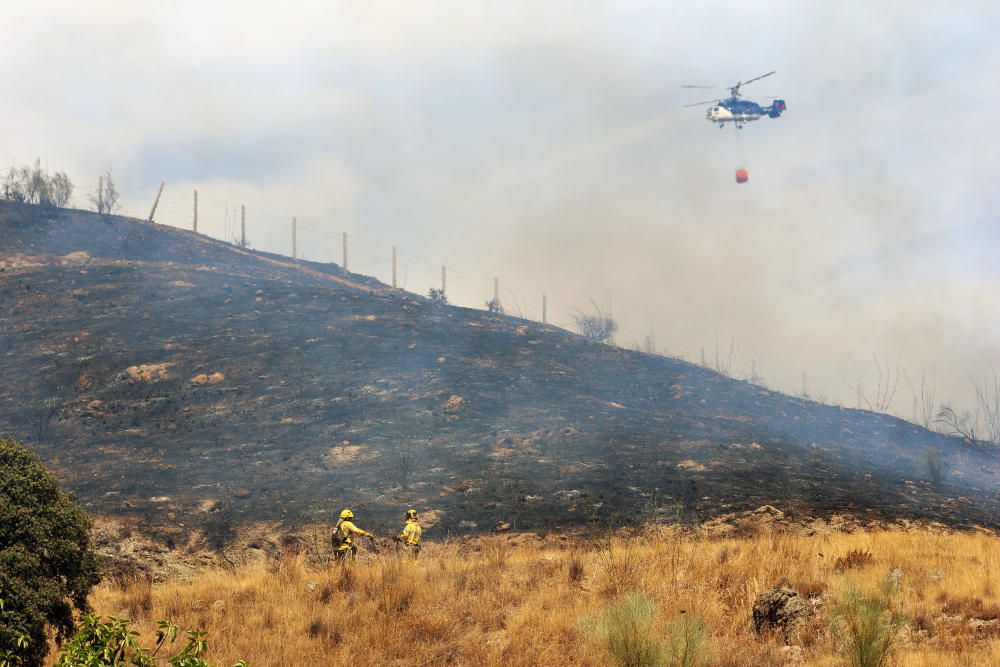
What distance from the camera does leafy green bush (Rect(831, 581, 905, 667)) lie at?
8023mm

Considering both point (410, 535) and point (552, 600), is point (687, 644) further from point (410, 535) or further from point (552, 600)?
point (410, 535)

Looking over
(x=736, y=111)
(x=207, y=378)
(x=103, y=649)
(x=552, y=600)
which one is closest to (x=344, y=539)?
(x=552, y=600)

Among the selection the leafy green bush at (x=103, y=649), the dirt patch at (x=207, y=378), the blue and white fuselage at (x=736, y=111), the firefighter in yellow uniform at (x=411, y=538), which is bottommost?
the firefighter in yellow uniform at (x=411, y=538)

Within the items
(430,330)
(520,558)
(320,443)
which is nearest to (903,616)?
(520,558)

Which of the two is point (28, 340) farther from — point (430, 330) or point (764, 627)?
point (764, 627)

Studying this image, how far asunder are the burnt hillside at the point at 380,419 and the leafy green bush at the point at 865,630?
9.76 meters

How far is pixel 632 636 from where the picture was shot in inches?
330

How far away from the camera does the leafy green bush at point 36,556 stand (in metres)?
7.94

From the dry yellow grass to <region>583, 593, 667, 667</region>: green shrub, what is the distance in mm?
481

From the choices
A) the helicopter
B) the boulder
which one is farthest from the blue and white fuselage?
the boulder

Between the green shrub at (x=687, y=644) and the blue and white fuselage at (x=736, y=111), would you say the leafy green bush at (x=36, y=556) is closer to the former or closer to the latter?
the green shrub at (x=687, y=644)

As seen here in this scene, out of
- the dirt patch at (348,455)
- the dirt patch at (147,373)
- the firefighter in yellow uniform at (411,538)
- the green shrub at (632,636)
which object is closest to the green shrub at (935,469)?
the firefighter in yellow uniform at (411,538)

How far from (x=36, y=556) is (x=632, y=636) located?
21.0 feet

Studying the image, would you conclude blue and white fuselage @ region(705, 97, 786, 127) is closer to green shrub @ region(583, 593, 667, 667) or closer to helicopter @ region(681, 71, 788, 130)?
helicopter @ region(681, 71, 788, 130)
